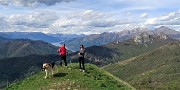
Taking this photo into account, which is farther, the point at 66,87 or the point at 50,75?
the point at 50,75

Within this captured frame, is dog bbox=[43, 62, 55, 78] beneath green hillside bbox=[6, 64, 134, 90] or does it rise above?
above

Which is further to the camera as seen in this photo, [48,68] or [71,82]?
[48,68]

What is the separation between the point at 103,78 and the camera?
2095 inches

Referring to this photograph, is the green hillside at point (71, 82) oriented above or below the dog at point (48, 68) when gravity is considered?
below

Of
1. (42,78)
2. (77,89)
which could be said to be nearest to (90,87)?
(77,89)

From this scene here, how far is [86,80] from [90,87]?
3.32 metres

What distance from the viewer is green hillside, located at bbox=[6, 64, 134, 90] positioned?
Result: 45.6 metres

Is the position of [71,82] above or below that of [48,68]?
below

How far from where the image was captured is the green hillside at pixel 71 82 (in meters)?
45.6

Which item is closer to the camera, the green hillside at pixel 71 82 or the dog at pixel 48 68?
the green hillside at pixel 71 82

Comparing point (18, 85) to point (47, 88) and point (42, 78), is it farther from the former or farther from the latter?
point (47, 88)

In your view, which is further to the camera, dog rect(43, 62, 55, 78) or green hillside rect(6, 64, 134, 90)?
dog rect(43, 62, 55, 78)

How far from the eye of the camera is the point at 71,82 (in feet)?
153

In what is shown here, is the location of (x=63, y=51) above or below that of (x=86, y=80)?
Answer: above
